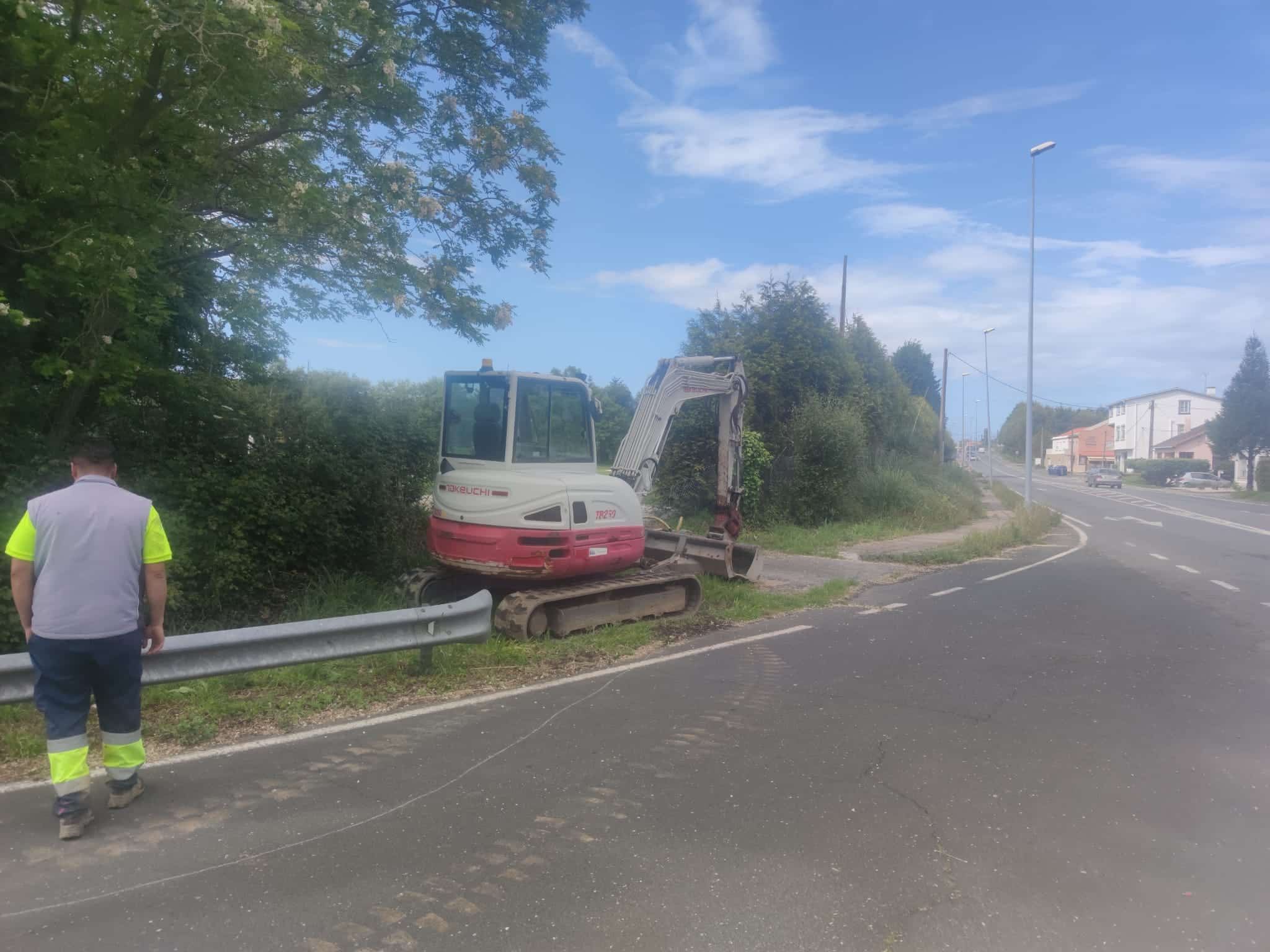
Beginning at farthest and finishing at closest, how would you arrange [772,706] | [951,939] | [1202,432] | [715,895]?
[1202,432]
[772,706]
[715,895]
[951,939]

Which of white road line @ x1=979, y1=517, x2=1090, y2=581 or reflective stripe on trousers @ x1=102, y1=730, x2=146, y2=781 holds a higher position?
reflective stripe on trousers @ x1=102, y1=730, x2=146, y2=781

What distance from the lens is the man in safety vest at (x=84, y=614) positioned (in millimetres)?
4059

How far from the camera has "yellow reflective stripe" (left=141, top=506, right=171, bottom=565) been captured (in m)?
4.33

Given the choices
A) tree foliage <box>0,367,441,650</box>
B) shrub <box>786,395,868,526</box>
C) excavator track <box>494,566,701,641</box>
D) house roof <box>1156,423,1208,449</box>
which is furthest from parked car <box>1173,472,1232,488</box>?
tree foliage <box>0,367,441,650</box>

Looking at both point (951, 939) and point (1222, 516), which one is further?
point (1222, 516)

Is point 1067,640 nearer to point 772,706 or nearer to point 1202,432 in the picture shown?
point 772,706

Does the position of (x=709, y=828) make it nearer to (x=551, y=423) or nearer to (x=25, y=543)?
(x=25, y=543)

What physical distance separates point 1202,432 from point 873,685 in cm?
9402

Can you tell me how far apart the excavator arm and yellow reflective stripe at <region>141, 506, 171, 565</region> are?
672 centimetres

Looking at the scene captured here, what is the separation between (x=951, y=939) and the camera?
3.29 m

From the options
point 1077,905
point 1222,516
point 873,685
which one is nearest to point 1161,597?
point 873,685

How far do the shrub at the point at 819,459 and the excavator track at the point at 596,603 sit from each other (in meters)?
12.0

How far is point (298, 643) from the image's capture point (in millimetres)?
5922

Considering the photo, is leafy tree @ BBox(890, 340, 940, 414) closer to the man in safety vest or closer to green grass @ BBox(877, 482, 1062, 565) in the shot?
green grass @ BBox(877, 482, 1062, 565)
